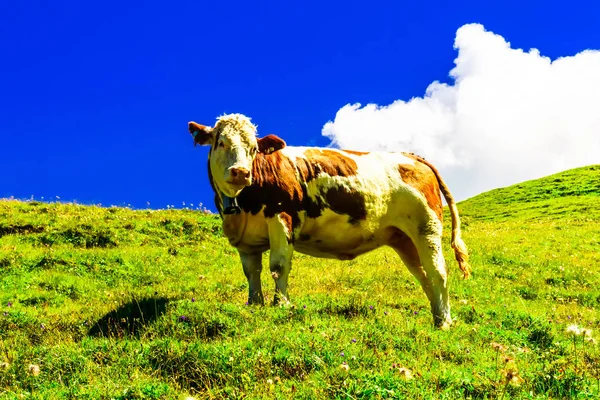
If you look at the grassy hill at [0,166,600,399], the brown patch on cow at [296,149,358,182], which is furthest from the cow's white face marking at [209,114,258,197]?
the grassy hill at [0,166,600,399]

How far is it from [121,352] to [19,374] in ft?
3.51

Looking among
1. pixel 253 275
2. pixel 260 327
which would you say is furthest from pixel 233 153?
pixel 260 327

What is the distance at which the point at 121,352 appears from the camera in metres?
6.18

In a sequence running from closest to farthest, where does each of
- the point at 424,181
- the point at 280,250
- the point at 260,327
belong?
the point at 260,327
the point at 280,250
the point at 424,181

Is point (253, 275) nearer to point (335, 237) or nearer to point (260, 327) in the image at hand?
point (335, 237)

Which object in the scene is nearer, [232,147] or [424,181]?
[232,147]

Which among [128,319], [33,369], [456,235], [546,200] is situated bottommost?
[33,369]

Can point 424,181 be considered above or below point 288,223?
above

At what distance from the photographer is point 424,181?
9.62m

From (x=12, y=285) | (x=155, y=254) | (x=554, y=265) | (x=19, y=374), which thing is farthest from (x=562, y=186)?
(x=19, y=374)

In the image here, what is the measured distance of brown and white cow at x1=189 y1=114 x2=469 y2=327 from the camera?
8.23 m

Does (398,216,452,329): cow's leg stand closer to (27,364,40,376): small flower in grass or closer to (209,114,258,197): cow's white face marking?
(209,114,258,197): cow's white face marking

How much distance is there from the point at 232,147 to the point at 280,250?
69.4 inches

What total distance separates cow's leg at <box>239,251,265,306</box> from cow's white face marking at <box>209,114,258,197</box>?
1301 mm
